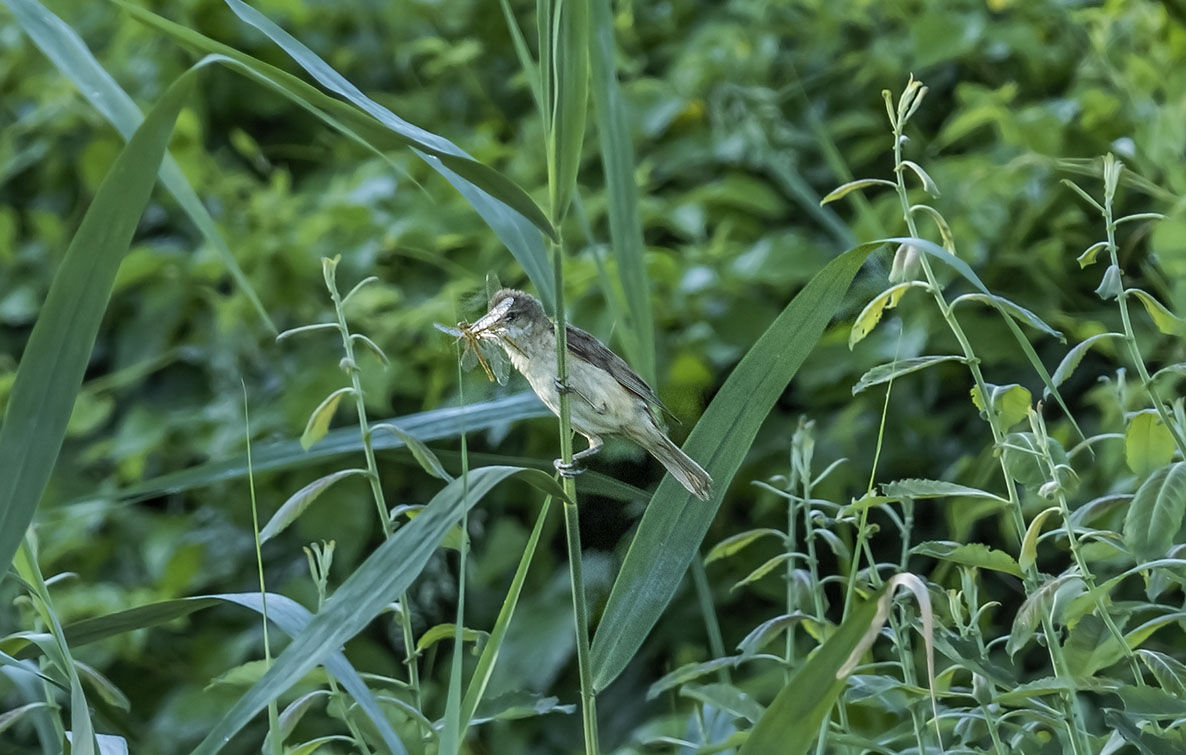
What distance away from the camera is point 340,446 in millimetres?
803

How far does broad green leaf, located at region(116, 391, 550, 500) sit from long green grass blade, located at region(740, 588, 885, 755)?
0.21 metres

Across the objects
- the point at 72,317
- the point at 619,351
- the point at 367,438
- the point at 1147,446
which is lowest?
the point at 619,351

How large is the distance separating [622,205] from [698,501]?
20 centimetres

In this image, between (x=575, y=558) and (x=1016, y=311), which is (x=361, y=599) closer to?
(x=575, y=558)

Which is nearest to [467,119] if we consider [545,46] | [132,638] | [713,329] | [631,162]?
[713,329]

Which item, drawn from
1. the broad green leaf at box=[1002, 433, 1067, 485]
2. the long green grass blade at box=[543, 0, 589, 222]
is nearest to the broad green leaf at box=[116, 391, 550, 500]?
the long green grass blade at box=[543, 0, 589, 222]

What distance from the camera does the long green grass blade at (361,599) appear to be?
607mm

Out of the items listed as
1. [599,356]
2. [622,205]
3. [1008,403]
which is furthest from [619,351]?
[1008,403]

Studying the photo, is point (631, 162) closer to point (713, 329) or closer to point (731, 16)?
point (713, 329)

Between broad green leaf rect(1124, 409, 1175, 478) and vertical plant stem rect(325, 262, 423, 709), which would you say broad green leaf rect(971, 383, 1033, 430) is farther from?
vertical plant stem rect(325, 262, 423, 709)

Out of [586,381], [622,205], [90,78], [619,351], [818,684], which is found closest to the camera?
[818,684]

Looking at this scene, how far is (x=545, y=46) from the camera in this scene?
679mm

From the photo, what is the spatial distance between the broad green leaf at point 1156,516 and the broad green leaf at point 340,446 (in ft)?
0.99

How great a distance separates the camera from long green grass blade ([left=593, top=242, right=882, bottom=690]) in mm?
740
